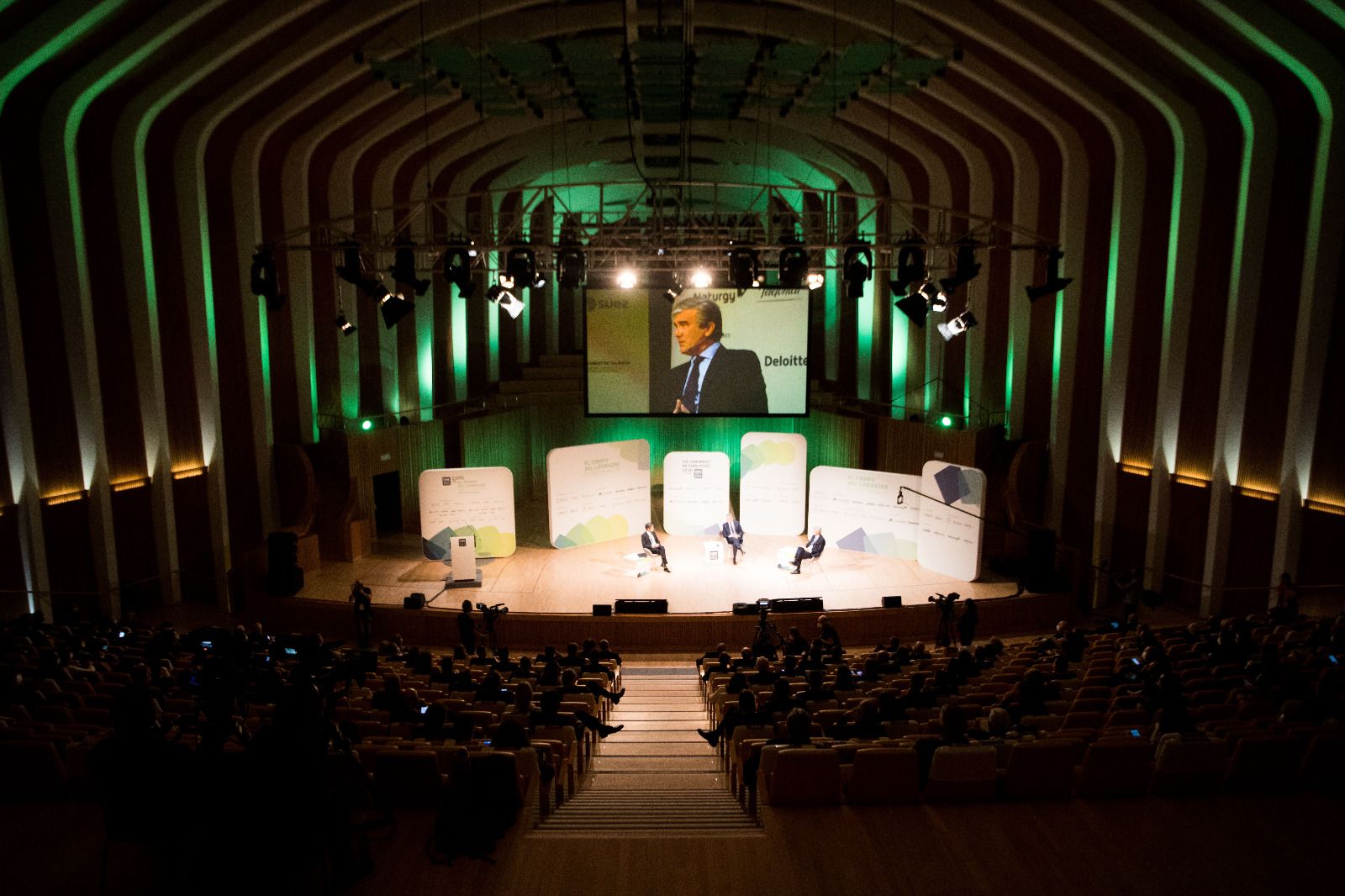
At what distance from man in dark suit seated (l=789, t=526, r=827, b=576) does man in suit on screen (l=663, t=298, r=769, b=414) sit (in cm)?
327

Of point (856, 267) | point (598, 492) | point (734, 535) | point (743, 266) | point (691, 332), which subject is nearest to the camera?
point (743, 266)

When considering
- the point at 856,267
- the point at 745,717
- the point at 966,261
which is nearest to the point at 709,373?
the point at 856,267

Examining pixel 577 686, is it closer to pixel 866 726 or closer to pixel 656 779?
pixel 656 779

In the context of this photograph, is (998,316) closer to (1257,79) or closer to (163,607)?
(1257,79)

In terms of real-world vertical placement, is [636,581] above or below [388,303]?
below

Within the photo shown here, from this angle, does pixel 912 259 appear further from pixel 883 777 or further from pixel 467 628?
pixel 883 777

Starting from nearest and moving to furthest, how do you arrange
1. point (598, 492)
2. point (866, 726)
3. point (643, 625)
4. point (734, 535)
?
point (866, 726)
point (643, 625)
point (734, 535)
point (598, 492)

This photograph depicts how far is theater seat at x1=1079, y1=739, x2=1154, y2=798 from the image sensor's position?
562 cm

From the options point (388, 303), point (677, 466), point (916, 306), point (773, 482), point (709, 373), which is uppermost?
point (388, 303)

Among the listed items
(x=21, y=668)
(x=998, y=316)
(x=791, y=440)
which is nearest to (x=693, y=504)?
(x=791, y=440)

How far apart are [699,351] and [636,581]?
5326 mm

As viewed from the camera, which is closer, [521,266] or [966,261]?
[966,261]

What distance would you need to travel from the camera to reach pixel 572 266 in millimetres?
12727

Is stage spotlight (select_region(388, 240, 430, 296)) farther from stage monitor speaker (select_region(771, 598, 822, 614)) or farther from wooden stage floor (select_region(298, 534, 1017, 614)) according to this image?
stage monitor speaker (select_region(771, 598, 822, 614))
